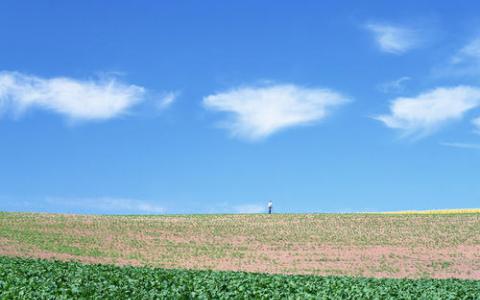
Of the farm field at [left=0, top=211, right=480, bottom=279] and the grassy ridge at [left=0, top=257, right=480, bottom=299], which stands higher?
the farm field at [left=0, top=211, right=480, bottom=279]

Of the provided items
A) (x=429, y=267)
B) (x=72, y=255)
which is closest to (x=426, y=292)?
(x=429, y=267)

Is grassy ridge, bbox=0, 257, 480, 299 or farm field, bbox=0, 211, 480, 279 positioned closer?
grassy ridge, bbox=0, 257, 480, 299

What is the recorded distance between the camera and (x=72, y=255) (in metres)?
46.4

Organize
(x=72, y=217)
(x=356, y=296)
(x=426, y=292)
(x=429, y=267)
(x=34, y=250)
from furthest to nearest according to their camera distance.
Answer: (x=72, y=217)
(x=34, y=250)
(x=429, y=267)
(x=426, y=292)
(x=356, y=296)

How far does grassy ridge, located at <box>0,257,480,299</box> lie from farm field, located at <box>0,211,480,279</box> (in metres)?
14.5

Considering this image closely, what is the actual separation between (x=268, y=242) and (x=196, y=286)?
1230 inches

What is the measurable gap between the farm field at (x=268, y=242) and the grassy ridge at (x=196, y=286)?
14506 mm

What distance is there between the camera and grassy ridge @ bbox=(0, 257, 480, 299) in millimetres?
21875

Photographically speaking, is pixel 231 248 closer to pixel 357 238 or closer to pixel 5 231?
pixel 357 238

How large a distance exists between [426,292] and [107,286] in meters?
11.1

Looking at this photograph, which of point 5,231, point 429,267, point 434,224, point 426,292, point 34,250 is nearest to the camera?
point 426,292

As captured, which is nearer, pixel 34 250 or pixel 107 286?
pixel 107 286

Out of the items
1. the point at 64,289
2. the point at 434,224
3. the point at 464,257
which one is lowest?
the point at 64,289

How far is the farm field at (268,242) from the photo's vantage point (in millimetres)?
44000
